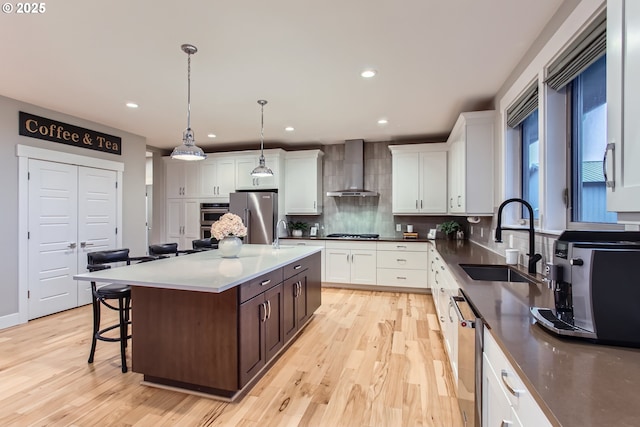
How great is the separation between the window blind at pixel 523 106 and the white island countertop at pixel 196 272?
2354 mm

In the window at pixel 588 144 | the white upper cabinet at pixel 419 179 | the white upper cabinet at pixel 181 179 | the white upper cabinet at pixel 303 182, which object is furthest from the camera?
the white upper cabinet at pixel 181 179

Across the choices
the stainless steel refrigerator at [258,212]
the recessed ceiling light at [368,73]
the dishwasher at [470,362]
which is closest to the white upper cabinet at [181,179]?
the stainless steel refrigerator at [258,212]

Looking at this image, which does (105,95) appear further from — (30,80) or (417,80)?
(417,80)

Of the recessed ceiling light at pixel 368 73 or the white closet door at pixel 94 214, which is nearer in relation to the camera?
the recessed ceiling light at pixel 368 73

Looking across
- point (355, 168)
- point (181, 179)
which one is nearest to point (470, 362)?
point (355, 168)

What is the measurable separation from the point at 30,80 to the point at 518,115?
463 centimetres

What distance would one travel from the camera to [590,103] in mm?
1856

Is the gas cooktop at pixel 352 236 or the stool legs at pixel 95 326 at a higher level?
the gas cooktop at pixel 352 236

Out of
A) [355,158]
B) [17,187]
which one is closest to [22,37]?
[17,187]

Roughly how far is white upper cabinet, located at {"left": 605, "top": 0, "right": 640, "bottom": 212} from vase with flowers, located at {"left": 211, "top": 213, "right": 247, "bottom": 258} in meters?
2.62

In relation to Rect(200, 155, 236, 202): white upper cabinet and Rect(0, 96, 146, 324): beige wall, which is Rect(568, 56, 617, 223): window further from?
Rect(0, 96, 146, 324): beige wall

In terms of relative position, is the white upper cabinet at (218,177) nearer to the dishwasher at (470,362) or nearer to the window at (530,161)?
the window at (530,161)

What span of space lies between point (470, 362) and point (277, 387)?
4.73 ft

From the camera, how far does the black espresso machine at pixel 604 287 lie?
0.96 m
